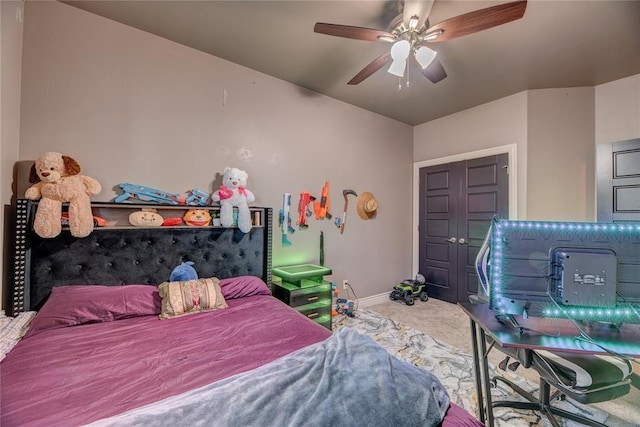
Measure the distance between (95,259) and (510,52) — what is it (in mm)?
3844

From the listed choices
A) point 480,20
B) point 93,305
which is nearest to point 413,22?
point 480,20

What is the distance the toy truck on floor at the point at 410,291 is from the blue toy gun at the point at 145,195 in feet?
10.1

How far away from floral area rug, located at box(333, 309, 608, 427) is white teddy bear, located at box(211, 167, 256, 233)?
1588 millimetres

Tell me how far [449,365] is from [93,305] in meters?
2.64

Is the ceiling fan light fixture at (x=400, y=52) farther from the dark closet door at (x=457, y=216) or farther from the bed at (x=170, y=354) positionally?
the dark closet door at (x=457, y=216)

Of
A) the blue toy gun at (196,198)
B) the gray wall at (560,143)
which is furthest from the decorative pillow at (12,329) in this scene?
the gray wall at (560,143)

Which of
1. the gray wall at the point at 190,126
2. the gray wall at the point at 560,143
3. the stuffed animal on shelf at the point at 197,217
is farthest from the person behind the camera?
the gray wall at the point at 560,143

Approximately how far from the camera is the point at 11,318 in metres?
1.56

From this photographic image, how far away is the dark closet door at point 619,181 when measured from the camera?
8.25ft

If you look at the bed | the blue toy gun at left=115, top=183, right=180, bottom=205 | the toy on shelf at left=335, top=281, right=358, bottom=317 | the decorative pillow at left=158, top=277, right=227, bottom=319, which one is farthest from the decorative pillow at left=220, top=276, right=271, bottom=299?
the toy on shelf at left=335, top=281, right=358, bottom=317

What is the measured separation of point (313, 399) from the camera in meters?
0.88

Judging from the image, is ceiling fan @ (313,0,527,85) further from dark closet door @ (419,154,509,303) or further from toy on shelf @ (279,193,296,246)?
dark closet door @ (419,154,509,303)

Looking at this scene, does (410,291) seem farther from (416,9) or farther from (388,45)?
(416,9)

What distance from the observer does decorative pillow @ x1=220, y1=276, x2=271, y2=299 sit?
2.13 meters
